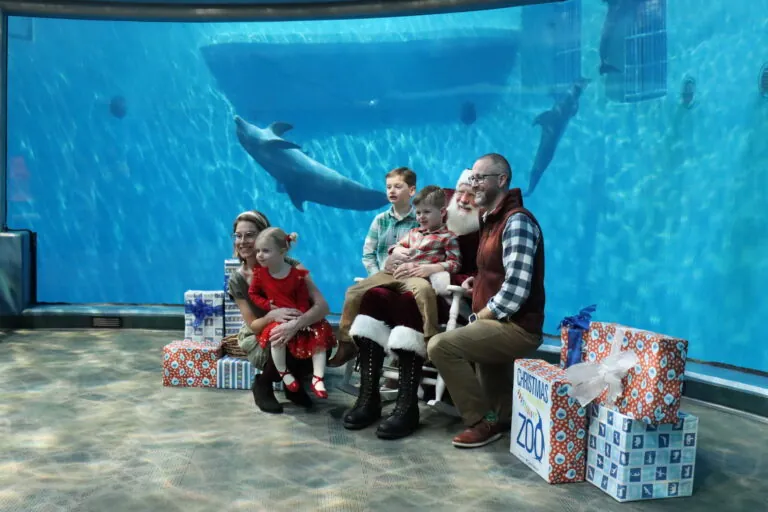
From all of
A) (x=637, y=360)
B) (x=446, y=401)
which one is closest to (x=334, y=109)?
(x=446, y=401)

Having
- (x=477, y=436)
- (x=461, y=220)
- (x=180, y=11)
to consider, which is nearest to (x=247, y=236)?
(x=461, y=220)

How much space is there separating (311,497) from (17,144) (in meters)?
8.67

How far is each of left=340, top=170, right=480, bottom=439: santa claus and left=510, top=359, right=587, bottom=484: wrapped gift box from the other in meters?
0.72

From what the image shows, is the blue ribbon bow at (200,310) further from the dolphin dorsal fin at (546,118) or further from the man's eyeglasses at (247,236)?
the dolphin dorsal fin at (546,118)

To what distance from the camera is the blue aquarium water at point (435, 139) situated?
218 inches

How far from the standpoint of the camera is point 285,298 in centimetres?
408

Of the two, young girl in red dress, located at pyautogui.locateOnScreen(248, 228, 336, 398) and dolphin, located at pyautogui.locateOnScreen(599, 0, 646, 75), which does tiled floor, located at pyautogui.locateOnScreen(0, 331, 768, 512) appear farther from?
dolphin, located at pyautogui.locateOnScreen(599, 0, 646, 75)

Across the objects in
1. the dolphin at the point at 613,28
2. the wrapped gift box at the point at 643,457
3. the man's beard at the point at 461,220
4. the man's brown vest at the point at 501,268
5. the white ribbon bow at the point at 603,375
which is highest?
the dolphin at the point at 613,28

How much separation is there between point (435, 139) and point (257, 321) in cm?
584

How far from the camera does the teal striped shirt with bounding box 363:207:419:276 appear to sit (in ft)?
14.5

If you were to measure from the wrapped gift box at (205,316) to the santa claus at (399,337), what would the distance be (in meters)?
1.26

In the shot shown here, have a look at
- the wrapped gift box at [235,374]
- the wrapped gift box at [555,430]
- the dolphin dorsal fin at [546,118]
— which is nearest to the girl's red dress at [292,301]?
the wrapped gift box at [235,374]

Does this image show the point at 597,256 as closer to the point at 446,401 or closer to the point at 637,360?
the point at 446,401

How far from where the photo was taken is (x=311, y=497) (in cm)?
272
